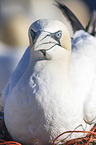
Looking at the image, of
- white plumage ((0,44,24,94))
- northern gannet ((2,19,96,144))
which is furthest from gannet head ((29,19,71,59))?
white plumage ((0,44,24,94))

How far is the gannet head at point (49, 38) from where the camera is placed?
2.89 feet

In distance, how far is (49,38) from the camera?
0.89 metres

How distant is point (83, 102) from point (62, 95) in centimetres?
11

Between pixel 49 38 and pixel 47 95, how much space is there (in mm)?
190

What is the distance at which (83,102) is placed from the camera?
1.00m

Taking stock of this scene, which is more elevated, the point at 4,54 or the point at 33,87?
the point at 33,87

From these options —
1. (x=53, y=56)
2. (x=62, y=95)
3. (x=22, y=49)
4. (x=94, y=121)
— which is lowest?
(x=22, y=49)

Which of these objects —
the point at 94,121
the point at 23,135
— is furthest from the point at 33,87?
the point at 94,121

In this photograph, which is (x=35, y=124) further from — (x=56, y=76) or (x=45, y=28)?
(x=45, y=28)

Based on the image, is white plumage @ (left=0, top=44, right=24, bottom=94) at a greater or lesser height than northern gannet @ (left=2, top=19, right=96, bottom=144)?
lesser

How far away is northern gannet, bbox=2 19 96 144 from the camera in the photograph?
91cm

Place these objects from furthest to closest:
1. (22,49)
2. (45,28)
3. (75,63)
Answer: (22,49) → (75,63) → (45,28)

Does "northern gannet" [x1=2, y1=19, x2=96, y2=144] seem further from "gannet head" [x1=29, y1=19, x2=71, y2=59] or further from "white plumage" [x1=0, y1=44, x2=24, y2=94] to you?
"white plumage" [x1=0, y1=44, x2=24, y2=94]

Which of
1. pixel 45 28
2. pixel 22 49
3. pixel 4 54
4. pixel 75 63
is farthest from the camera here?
pixel 22 49
